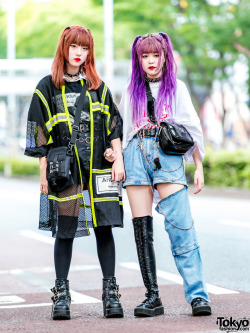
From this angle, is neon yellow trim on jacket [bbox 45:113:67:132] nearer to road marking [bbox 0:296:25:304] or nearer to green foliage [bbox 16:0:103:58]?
road marking [bbox 0:296:25:304]

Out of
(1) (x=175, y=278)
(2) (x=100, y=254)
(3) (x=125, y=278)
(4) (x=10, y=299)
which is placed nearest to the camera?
(2) (x=100, y=254)

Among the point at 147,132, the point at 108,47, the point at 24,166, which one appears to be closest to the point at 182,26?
the point at 108,47

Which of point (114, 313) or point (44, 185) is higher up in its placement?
point (44, 185)

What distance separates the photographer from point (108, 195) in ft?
16.2

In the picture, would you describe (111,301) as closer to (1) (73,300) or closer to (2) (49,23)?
(1) (73,300)

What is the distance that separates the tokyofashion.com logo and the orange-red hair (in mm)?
1541

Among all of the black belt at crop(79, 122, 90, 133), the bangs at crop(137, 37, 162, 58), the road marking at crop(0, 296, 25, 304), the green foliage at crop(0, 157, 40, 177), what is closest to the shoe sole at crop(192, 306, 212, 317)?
the black belt at crop(79, 122, 90, 133)

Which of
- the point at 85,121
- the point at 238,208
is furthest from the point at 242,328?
the point at 238,208

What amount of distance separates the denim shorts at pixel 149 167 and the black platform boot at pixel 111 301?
0.60 meters

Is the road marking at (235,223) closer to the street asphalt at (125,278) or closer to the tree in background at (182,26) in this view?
the street asphalt at (125,278)

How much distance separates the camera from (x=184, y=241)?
16.2ft

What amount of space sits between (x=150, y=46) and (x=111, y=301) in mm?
1516

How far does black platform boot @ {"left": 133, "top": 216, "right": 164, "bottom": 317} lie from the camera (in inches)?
192

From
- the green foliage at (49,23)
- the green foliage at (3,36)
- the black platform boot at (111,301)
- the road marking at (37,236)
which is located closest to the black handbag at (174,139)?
the black platform boot at (111,301)
